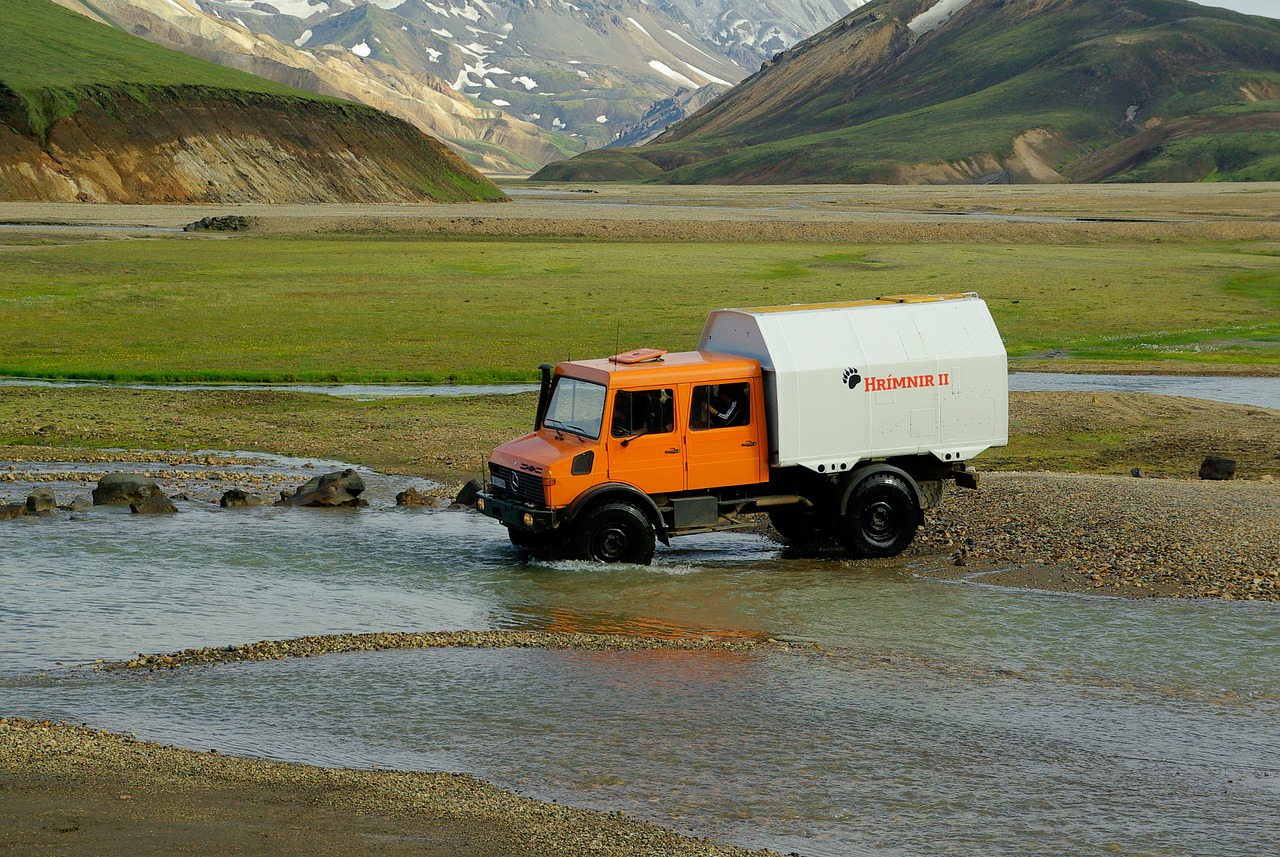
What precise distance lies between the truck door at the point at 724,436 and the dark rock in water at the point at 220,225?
85.1 meters

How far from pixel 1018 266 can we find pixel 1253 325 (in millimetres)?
22546

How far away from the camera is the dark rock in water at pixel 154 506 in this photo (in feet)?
78.9

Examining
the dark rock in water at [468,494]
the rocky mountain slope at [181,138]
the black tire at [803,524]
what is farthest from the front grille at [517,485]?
the rocky mountain slope at [181,138]

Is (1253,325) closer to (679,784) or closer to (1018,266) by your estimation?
(1018,266)

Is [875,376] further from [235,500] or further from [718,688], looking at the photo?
[235,500]

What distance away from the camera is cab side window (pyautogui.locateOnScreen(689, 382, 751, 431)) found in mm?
20562

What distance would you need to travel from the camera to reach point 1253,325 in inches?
2116

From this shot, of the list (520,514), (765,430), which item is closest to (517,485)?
(520,514)

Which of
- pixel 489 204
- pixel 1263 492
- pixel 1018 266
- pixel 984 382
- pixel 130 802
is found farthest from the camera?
pixel 489 204

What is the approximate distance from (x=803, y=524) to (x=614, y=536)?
3.91m

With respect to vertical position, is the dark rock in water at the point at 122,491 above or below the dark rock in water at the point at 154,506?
above

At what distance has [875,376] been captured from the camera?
2112 centimetres

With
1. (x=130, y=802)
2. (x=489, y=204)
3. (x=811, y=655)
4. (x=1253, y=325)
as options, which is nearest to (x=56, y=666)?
(x=130, y=802)

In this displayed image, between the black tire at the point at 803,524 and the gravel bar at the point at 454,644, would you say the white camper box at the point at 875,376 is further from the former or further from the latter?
the gravel bar at the point at 454,644
